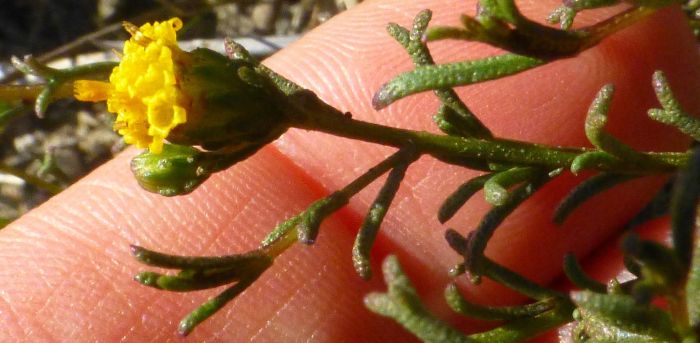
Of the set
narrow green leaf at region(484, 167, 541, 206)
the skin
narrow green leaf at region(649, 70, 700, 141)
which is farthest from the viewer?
the skin

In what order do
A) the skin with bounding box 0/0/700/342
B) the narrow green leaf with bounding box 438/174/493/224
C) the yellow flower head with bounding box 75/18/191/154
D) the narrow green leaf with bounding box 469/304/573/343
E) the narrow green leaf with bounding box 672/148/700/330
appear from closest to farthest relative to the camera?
the narrow green leaf with bounding box 672/148/700/330
the yellow flower head with bounding box 75/18/191/154
the narrow green leaf with bounding box 438/174/493/224
the narrow green leaf with bounding box 469/304/573/343
the skin with bounding box 0/0/700/342

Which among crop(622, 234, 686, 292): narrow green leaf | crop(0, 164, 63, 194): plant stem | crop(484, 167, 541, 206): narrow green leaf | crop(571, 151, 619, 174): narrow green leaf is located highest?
crop(622, 234, 686, 292): narrow green leaf

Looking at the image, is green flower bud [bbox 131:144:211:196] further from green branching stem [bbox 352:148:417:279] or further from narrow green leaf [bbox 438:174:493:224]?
narrow green leaf [bbox 438:174:493:224]

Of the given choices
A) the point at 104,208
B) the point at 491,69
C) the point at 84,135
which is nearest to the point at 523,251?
the point at 491,69

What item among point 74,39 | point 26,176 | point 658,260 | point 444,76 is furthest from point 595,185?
point 74,39

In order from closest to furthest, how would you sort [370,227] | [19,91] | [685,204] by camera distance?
[685,204] → [370,227] → [19,91]

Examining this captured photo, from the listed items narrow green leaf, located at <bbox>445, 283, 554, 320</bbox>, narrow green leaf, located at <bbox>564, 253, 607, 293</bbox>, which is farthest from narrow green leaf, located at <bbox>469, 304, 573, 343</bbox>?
narrow green leaf, located at <bbox>564, 253, 607, 293</bbox>

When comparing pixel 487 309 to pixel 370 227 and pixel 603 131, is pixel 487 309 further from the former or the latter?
pixel 603 131
